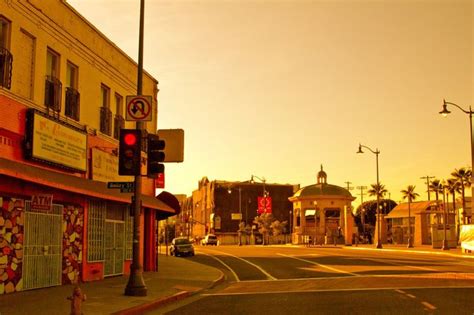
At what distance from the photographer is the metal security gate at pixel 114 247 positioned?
21938mm

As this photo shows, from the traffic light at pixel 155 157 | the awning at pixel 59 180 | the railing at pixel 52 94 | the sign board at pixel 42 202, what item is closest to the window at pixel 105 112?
the awning at pixel 59 180

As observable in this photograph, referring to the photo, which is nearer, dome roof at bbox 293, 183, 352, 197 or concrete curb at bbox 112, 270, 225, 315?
concrete curb at bbox 112, 270, 225, 315

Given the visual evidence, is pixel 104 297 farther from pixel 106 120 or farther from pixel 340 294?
pixel 106 120

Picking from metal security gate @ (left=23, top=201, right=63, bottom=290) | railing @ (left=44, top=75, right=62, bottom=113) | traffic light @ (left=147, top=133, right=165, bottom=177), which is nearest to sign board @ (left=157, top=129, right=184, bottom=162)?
metal security gate @ (left=23, top=201, right=63, bottom=290)

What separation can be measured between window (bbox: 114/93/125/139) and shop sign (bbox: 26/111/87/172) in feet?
11.7

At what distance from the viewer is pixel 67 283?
737 inches

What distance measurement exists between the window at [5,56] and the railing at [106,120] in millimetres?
6556

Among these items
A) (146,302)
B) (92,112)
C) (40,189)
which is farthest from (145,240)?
(146,302)

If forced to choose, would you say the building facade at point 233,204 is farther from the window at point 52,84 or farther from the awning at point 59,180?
the window at point 52,84

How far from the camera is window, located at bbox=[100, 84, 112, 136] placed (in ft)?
72.1

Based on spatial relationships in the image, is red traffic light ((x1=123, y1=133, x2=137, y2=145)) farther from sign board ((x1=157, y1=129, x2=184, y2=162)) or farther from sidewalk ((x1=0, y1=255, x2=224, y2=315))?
sign board ((x1=157, y1=129, x2=184, y2=162))

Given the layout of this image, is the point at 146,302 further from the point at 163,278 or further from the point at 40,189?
the point at 163,278

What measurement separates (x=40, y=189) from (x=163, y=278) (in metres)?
7.25

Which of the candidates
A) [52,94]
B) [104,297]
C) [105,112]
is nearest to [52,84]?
[52,94]
